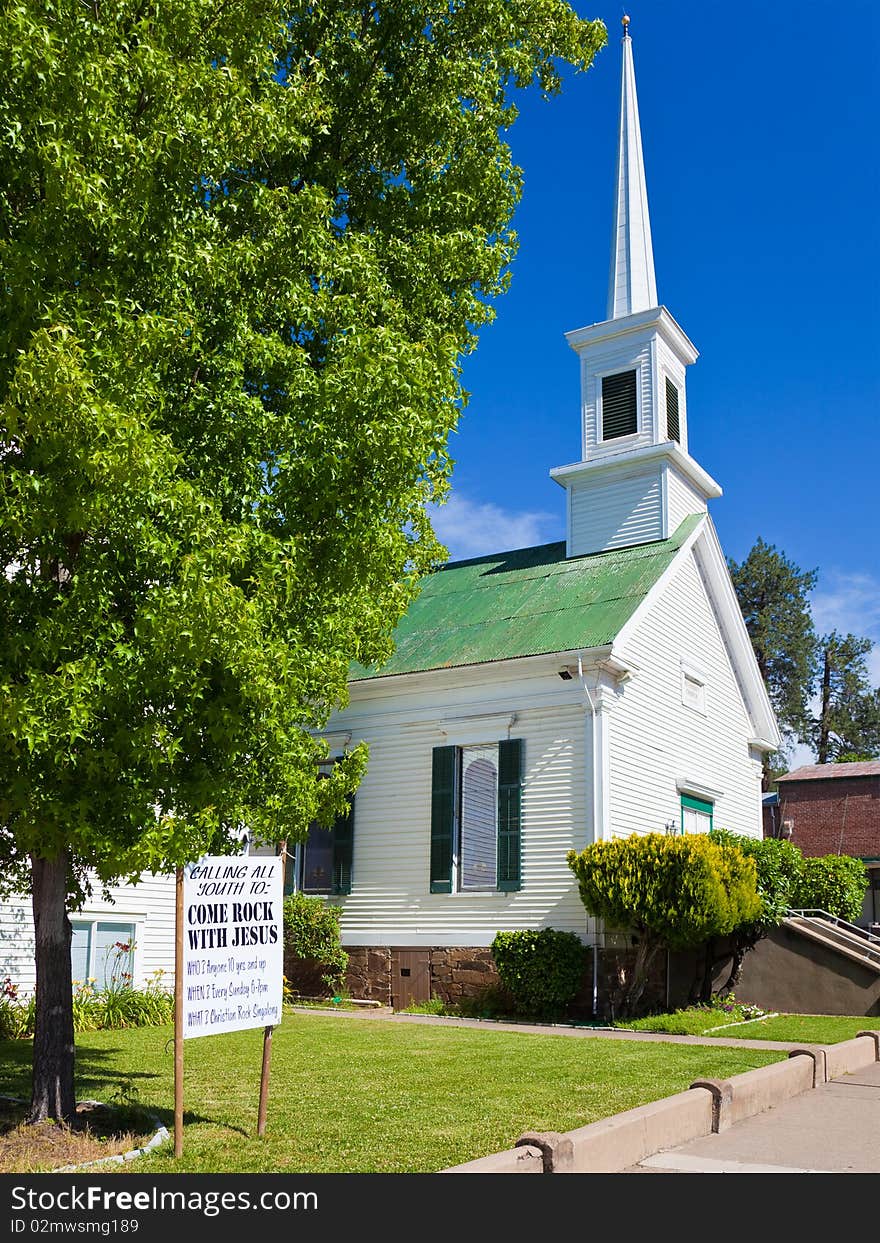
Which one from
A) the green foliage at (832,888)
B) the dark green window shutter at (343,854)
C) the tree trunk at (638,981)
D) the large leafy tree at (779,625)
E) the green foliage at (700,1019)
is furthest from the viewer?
the large leafy tree at (779,625)

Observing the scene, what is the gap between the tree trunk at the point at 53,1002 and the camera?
752 centimetres

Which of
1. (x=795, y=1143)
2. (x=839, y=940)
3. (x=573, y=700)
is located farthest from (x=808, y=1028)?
(x=795, y=1143)

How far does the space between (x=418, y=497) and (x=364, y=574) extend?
763mm

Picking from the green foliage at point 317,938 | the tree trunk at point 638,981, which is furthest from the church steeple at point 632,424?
the green foliage at point 317,938

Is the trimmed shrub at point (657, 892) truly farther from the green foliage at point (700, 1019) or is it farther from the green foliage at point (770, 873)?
the green foliage at point (770, 873)

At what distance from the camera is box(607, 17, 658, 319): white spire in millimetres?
23219

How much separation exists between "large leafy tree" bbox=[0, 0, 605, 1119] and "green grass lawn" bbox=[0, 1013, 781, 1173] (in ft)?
5.31

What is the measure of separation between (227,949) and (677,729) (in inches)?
546

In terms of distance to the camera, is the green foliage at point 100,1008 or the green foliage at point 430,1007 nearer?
the green foliage at point 100,1008

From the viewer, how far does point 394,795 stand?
1923 cm

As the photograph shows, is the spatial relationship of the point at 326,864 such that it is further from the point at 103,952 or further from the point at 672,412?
the point at 672,412

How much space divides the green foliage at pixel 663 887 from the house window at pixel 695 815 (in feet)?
12.6
